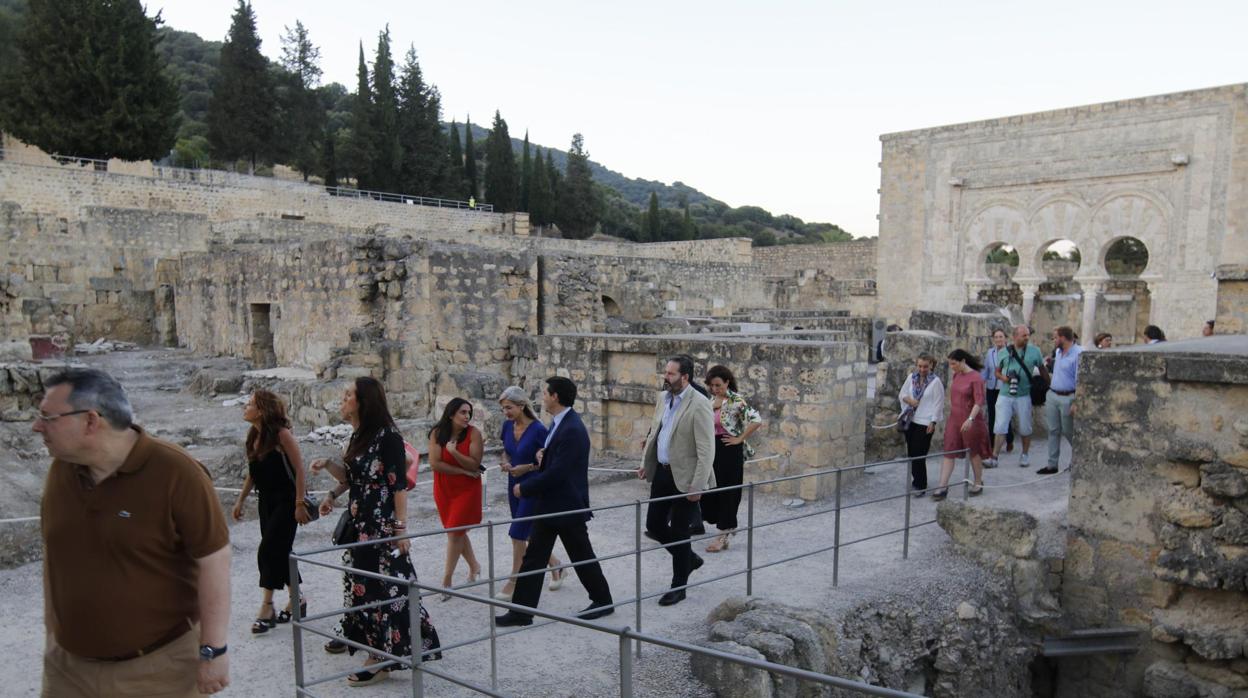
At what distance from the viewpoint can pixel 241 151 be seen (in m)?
41.4

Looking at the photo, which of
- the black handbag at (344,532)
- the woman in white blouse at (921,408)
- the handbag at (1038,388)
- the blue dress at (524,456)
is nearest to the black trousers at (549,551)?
the blue dress at (524,456)

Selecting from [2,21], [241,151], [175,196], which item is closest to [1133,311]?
[175,196]

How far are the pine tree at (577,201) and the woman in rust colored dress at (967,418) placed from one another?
1827 inches

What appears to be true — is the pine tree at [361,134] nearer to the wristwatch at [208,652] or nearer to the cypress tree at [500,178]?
the cypress tree at [500,178]

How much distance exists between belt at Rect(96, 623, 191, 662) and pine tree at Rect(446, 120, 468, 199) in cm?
4680

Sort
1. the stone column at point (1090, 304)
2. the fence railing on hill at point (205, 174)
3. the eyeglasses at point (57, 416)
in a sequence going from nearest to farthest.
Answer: the eyeglasses at point (57, 416) < the stone column at point (1090, 304) < the fence railing on hill at point (205, 174)

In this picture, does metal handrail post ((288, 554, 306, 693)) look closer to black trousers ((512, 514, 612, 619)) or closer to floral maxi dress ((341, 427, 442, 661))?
floral maxi dress ((341, 427, 442, 661))

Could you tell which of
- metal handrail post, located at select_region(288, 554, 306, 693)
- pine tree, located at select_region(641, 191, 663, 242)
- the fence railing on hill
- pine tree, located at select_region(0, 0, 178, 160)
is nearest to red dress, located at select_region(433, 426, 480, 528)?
metal handrail post, located at select_region(288, 554, 306, 693)

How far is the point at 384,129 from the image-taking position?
44.4 metres

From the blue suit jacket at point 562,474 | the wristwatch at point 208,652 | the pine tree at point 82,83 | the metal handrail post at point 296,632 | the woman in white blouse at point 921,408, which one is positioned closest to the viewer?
the wristwatch at point 208,652

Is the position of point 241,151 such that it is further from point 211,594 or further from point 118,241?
point 211,594

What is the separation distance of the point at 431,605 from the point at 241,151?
138 feet

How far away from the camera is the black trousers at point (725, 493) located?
6203 millimetres

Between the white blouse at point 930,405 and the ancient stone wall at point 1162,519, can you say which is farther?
the white blouse at point 930,405
